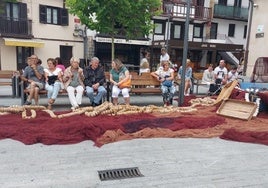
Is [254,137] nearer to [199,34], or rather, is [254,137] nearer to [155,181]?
[155,181]

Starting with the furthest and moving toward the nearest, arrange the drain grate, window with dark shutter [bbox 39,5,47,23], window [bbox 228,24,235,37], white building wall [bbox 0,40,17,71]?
window [bbox 228,24,235,37], window with dark shutter [bbox 39,5,47,23], white building wall [bbox 0,40,17,71], the drain grate

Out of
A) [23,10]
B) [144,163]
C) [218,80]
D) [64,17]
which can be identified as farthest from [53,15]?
[144,163]

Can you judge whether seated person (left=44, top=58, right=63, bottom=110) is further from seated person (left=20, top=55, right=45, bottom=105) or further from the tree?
the tree

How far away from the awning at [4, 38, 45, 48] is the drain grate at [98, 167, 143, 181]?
68.8 feet

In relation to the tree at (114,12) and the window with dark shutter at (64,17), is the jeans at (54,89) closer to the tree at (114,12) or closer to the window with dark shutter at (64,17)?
the tree at (114,12)

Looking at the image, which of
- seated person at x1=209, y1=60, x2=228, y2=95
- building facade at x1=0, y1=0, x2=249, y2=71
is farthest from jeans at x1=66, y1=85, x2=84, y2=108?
building facade at x1=0, y1=0, x2=249, y2=71

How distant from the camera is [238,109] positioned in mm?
7023

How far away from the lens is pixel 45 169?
371 centimetres

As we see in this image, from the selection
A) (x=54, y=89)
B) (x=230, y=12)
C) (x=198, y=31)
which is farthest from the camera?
(x=230, y=12)

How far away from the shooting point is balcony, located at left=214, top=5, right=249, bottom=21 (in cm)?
3111

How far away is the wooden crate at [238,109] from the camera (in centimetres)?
677

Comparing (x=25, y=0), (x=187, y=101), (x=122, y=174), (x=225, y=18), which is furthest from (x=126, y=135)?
(x=225, y=18)

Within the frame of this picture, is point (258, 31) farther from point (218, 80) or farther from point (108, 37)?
point (218, 80)

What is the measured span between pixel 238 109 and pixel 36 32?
67.3 ft
